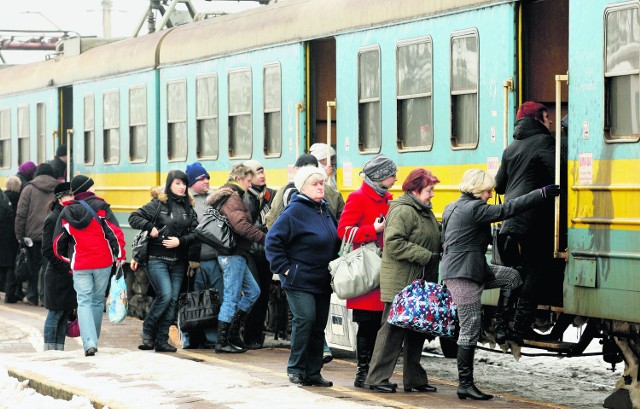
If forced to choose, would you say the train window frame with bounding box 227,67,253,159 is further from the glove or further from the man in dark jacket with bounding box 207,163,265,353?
the glove

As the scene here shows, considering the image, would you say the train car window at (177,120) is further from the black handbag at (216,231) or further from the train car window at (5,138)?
the train car window at (5,138)

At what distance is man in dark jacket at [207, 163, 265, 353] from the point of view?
46.0 ft

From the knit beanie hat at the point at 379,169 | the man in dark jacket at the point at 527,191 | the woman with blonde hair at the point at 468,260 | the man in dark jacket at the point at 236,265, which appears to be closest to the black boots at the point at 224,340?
the man in dark jacket at the point at 236,265

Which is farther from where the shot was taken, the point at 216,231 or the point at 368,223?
the point at 216,231

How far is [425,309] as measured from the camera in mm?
10609

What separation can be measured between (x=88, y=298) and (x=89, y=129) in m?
8.47

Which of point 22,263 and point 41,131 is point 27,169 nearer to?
point 22,263

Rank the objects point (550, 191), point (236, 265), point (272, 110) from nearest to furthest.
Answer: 1. point (550, 191)
2. point (236, 265)
3. point (272, 110)

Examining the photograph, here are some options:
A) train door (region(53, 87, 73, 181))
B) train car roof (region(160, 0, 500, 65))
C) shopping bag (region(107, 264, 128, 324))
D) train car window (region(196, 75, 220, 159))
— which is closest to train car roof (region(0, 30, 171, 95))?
train door (region(53, 87, 73, 181))

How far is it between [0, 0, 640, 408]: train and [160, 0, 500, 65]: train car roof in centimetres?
2

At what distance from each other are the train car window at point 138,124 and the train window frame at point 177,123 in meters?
0.79

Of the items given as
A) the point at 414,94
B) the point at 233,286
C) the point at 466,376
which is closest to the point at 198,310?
the point at 233,286

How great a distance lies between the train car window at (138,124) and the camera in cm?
1978

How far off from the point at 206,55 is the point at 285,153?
2.51 m
